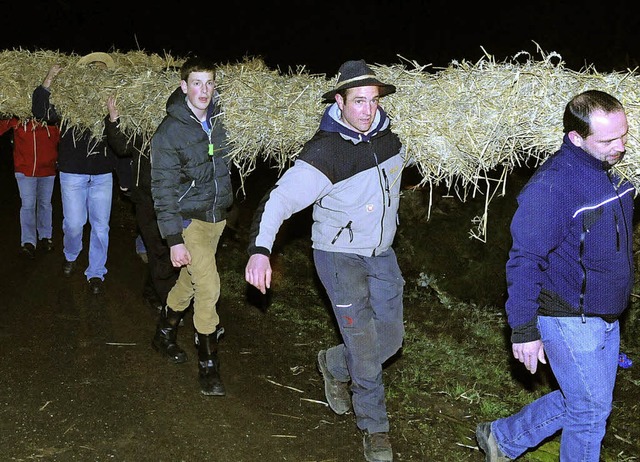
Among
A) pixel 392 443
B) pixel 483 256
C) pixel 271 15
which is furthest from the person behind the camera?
pixel 271 15

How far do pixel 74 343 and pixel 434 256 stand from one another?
4862 mm

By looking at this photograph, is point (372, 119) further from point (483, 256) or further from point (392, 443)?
point (483, 256)

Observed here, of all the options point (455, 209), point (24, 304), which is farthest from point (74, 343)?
point (455, 209)

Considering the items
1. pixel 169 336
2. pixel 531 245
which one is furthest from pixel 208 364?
pixel 531 245

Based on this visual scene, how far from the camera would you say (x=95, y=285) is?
8.54 m

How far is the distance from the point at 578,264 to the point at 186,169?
10.6ft

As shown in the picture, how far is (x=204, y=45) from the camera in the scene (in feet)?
109

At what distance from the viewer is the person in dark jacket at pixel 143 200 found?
7.29 metres

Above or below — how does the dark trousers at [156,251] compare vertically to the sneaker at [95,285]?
above

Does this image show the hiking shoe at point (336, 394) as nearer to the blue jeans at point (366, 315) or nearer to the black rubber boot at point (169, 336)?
the blue jeans at point (366, 315)

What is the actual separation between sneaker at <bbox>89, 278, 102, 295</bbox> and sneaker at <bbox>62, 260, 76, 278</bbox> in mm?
548

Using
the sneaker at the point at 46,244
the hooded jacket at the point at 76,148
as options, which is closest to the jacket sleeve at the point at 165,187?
the hooded jacket at the point at 76,148

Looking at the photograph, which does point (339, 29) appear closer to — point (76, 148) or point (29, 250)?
point (29, 250)

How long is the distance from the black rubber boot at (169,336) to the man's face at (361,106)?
2.70 metres
